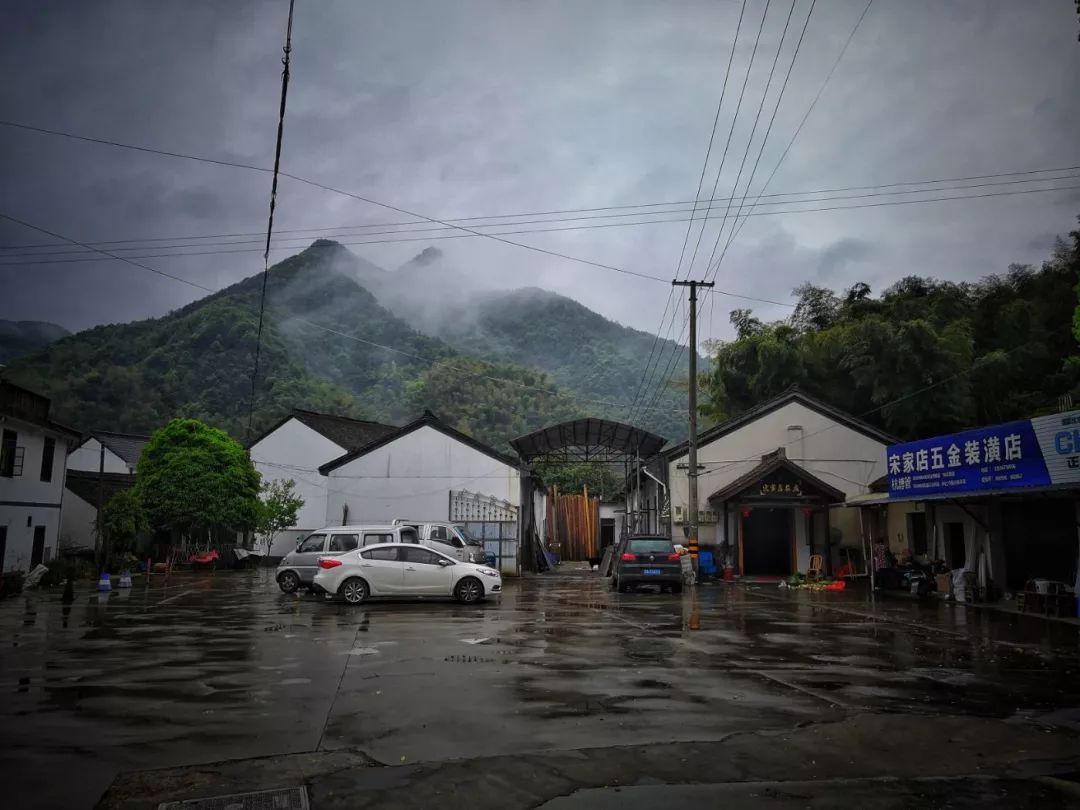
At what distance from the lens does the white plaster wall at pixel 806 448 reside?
30.0 metres

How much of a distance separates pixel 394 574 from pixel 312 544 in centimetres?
492

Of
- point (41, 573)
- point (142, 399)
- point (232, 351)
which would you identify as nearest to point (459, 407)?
point (232, 351)

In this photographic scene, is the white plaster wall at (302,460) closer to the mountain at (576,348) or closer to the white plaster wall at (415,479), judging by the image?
the white plaster wall at (415,479)

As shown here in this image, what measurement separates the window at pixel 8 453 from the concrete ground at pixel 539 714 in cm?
1350

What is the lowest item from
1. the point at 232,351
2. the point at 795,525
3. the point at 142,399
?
the point at 795,525

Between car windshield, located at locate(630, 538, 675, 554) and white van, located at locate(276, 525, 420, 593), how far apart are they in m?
6.13

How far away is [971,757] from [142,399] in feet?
188

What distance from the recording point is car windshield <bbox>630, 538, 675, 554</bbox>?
22.2m

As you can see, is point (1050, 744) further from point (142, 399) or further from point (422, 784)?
point (142, 399)

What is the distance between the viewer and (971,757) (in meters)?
5.93

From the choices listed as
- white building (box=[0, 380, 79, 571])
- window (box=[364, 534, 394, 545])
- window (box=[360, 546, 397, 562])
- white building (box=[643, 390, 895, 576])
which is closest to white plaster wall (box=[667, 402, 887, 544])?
white building (box=[643, 390, 895, 576])

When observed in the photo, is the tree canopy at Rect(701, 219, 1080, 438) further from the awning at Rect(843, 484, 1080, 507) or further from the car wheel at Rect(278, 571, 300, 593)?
the car wheel at Rect(278, 571, 300, 593)

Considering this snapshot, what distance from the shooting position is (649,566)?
21.9m

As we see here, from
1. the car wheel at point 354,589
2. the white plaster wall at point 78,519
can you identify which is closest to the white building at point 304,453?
the white plaster wall at point 78,519
